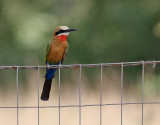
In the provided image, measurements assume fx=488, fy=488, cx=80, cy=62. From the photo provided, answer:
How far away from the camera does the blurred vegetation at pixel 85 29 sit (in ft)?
29.2

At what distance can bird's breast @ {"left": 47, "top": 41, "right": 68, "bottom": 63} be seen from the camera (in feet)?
15.3

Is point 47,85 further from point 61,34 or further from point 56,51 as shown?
point 61,34

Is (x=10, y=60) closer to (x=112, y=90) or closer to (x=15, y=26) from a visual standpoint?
(x=15, y=26)

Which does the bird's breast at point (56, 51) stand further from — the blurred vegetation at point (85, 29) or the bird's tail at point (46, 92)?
the blurred vegetation at point (85, 29)

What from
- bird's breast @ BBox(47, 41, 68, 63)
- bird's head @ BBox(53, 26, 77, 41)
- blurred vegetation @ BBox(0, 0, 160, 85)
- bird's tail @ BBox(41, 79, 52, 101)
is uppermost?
blurred vegetation @ BBox(0, 0, 160, 85)

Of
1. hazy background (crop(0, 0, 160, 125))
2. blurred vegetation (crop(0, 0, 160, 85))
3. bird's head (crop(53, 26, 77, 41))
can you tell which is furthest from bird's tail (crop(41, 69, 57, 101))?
blurred vegetation (crop(0, 0, 160, 85))

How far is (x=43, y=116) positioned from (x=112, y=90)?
1.09 meters

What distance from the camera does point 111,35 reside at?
9688 mm

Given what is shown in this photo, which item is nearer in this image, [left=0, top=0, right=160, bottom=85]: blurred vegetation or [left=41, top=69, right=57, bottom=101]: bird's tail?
[left=41, top=69, right=57, bottom=101]: bird's tail

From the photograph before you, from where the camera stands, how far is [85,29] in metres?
9.70

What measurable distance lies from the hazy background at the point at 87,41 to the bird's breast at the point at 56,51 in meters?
2.19

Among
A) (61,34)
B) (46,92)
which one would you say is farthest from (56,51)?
(46,92)

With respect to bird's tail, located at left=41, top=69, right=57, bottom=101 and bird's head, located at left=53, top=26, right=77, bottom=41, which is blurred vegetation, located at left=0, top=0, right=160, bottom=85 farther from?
bird's tail, located at left=41, top=69, right=57, bottom=101

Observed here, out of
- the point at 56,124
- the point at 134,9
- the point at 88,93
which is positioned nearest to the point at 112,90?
the point at 88,93
